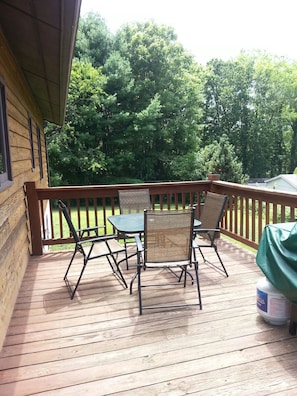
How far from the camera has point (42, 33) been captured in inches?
114

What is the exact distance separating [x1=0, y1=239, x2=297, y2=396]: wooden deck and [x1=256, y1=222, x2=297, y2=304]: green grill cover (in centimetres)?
42

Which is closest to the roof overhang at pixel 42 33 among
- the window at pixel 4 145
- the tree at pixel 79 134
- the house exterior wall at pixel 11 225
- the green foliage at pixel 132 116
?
the house exterior wall at pixel 11 225

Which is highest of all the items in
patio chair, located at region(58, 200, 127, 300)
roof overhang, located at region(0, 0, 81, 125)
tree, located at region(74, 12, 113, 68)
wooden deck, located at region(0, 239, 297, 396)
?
tree, located at region(74, 12, 113, 68)

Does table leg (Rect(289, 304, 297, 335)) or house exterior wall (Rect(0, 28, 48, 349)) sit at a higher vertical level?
→ house exterior wall (Rect(0, 28, 48, 349))

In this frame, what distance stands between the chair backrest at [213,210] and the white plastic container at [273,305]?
1.15 m

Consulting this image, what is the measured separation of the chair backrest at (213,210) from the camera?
3573 mm

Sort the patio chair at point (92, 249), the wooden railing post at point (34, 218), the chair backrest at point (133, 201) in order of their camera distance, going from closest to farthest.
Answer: the patio chair at point (92, 249)
the wooden railing post at point (34, 218)
the chair backrest at point (133, 201)

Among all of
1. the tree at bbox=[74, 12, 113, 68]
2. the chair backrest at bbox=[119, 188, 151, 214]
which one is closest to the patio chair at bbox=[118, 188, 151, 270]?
the chair backrest at bbox=[119, 188, 151, 214]

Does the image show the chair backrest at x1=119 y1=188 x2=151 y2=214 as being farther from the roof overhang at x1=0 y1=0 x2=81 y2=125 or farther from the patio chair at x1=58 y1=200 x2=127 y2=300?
the roof overhang at x1=0 y1=0 x2=81 y2=125

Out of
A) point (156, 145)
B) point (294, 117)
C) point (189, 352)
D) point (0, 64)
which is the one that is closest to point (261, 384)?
point (189, 352)

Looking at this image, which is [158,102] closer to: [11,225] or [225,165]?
[225,165]

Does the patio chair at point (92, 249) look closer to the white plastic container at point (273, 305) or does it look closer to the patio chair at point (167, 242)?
the patio chair at point (167, 242)

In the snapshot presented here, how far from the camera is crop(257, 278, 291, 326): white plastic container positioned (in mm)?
2439

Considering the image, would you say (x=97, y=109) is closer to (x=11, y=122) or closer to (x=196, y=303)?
(x=11, y=122)
